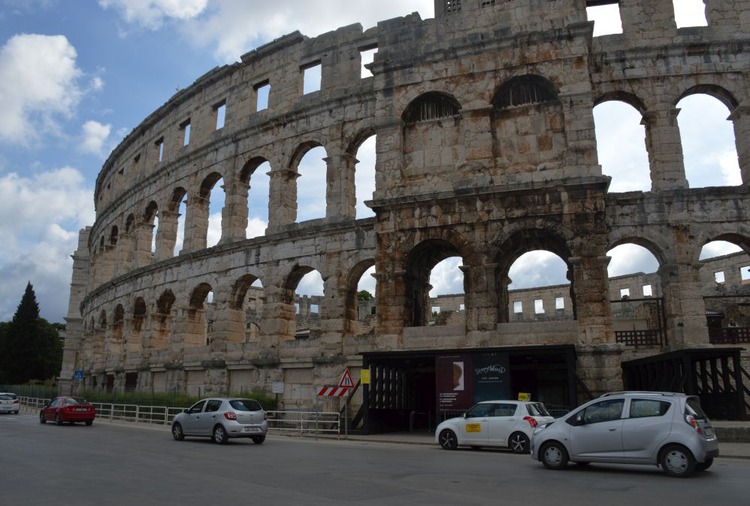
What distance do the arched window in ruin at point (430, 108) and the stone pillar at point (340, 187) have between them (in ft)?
12.8

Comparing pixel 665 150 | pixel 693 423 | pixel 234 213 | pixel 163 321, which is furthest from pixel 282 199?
pixel 693 423

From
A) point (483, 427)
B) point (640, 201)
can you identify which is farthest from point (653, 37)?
point (483, 427)

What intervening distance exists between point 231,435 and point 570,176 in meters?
12.5

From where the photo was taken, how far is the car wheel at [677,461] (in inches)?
363

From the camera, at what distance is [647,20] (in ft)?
71.6

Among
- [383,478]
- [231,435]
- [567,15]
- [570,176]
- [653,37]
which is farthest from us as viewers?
[653,37]

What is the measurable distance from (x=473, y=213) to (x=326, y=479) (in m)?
12.0

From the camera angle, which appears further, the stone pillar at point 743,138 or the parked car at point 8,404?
the parked car at point 8,404

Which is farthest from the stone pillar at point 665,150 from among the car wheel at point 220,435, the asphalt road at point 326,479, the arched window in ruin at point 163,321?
the arched window in ruin at point 163,321

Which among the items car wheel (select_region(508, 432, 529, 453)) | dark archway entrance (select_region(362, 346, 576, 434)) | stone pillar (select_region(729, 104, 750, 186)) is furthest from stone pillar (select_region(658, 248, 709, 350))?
car wheel (select_region(508, 432, 529, 453))

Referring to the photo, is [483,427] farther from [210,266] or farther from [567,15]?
[210,266]

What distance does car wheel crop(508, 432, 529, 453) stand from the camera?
13328 millimetres

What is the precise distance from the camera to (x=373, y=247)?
73.7 ft

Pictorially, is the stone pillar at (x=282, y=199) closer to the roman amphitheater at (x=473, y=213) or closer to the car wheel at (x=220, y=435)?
the roman amphitheater at (x=473, y=213)
